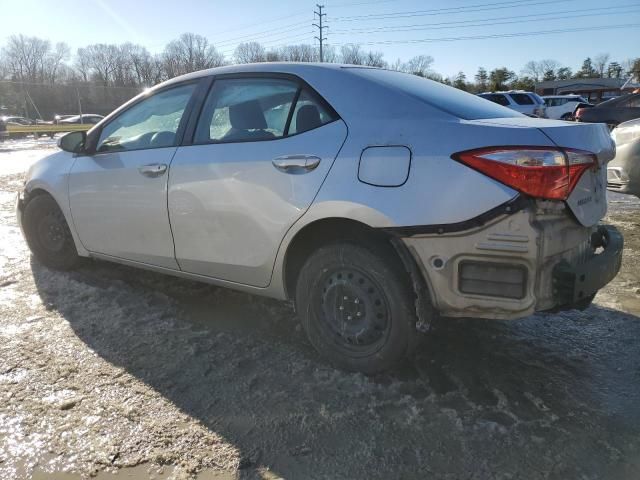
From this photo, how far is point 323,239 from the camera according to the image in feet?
9.13

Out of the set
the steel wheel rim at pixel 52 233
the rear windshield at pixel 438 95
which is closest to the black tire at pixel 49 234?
the steel wheel rim at pixel 52 233

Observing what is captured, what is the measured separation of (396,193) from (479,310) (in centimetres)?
69

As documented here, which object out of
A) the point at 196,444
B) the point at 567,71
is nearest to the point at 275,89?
the point at 196,444

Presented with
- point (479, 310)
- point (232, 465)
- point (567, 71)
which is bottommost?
point (232, 465)

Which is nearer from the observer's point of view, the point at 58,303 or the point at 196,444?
the point at 196,444

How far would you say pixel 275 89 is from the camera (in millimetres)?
2969

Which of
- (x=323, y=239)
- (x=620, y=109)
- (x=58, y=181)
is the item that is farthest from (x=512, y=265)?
(x=620, y=109)

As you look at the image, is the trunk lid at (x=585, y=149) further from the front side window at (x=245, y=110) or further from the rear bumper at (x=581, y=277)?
the front side window at (x=245, y=110)

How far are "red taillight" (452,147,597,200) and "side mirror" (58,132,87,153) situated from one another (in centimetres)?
310

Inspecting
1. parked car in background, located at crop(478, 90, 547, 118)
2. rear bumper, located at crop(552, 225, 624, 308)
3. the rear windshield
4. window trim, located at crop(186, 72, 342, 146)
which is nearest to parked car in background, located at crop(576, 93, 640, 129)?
parked car in background, located at crop(478, 90, 547, 118)

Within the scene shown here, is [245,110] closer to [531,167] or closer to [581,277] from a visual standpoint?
[531,167]

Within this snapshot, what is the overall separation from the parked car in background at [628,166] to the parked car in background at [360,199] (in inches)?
96.2

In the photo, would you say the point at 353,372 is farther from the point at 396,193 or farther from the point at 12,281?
the point at 12,281

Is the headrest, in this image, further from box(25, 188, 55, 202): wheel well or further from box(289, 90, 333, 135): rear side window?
box(25, 188, 55, 202): wheel well
